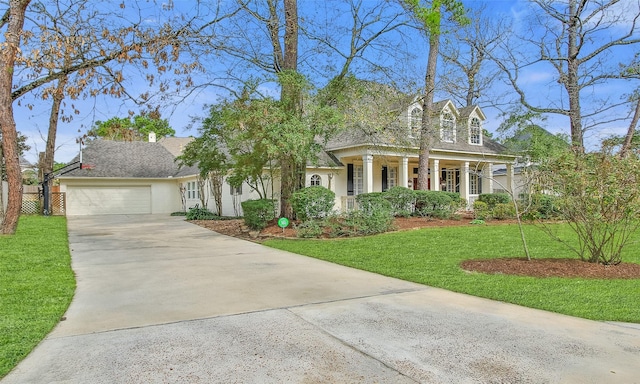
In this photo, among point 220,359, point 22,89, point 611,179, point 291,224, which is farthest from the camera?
point 291,224

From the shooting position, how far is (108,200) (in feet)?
88.9

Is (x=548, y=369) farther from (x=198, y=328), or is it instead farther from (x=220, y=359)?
(x=198, y=328)

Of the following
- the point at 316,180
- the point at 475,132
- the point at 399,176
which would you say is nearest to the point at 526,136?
the point at 475,132

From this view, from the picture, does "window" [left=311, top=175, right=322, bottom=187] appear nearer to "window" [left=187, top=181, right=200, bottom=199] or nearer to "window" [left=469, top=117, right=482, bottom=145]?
"window" [left=187, top=181, right=200, bottom=199]

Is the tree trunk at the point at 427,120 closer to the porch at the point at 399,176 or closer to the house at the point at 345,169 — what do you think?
the house at the point at 345,169

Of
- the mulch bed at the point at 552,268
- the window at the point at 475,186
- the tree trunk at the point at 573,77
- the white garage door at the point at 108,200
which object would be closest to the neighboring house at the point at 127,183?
the white garage door at the point at 108,200

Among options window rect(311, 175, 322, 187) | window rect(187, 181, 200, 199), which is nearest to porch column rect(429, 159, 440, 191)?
window rect(311, 175, 322, 187)

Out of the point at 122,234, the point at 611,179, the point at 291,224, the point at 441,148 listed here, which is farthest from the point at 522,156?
the point at 122,234

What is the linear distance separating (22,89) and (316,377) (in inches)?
519

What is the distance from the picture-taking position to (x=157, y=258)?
30.8 feet

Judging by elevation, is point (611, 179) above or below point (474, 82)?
below

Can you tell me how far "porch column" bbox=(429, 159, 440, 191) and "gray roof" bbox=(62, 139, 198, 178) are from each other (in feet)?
44.2

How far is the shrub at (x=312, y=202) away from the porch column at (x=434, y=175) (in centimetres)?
982

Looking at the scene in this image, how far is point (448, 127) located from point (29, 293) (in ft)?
64.1
